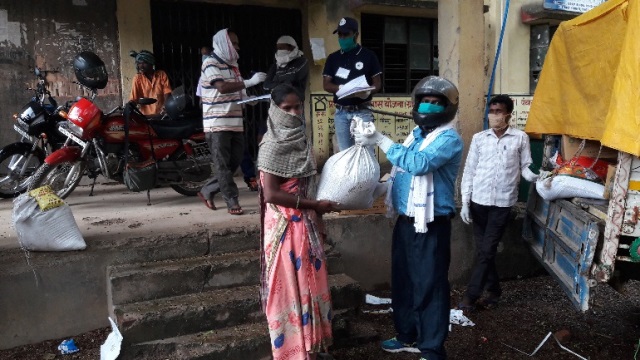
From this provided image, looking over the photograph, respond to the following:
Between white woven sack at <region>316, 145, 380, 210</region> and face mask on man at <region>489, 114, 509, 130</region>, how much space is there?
1685mm

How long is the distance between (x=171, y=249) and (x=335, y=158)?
5.45 ft

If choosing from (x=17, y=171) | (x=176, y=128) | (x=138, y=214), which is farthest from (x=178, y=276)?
(x=17, y=171)

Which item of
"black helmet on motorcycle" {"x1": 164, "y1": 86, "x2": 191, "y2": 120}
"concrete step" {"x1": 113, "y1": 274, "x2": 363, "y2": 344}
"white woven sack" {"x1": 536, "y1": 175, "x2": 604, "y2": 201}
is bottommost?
"concrete step" {"x1": 113, "y1": 274, "x2": 363, "y2": 344}

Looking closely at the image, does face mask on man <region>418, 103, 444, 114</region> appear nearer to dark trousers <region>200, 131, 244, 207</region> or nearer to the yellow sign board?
dark trousers <region>200, 131, 244, 207</region>

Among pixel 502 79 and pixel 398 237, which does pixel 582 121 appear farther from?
pixel 502 79

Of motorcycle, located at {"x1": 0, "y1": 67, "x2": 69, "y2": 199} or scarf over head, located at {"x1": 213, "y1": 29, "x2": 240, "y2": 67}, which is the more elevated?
scarf over head, located at {"x1": 213, "y1": 29, "x2": 240, "y2": 67}

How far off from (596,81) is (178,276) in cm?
331

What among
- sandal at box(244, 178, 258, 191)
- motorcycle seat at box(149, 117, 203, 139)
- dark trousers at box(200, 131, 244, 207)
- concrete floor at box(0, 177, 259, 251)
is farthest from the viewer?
sandal at box(244, 178, 258, 191)

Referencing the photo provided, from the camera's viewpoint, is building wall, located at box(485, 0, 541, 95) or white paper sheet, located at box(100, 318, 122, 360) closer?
white paper sheet, located at box(100, 318, 122, 360)

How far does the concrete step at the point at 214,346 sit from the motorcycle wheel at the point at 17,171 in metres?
3.23

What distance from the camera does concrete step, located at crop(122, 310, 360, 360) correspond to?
3293mm

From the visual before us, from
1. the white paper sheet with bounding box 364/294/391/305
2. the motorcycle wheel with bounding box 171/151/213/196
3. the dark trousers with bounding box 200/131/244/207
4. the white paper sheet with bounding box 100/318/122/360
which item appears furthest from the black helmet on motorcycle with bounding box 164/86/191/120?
the white paper sheet with bounding box 364/294/391/305

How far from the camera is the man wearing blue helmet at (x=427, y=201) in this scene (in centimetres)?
299

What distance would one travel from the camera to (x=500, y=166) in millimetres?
4160
